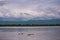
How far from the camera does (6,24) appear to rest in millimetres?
48656

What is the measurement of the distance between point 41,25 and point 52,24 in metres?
3.20

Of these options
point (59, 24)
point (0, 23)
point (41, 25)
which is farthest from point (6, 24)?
point (59, 24)

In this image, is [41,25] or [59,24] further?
[41,25]

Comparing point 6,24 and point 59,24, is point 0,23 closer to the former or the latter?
point 6,24

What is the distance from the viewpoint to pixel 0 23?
46188 mm

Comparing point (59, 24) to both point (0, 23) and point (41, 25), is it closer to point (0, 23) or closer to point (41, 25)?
point (41, 25)

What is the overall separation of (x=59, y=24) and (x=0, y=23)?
14.9 m

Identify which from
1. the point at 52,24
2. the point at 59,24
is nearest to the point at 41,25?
the point at 52,24

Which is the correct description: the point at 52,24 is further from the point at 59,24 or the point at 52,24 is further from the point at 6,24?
the point at 6,24

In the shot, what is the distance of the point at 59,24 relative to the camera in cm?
4341

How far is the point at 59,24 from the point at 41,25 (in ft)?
22.4

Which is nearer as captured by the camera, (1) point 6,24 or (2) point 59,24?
(2) point 59,24

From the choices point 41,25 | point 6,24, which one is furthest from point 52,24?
point 6,24

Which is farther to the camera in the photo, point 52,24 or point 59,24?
point 52,24
